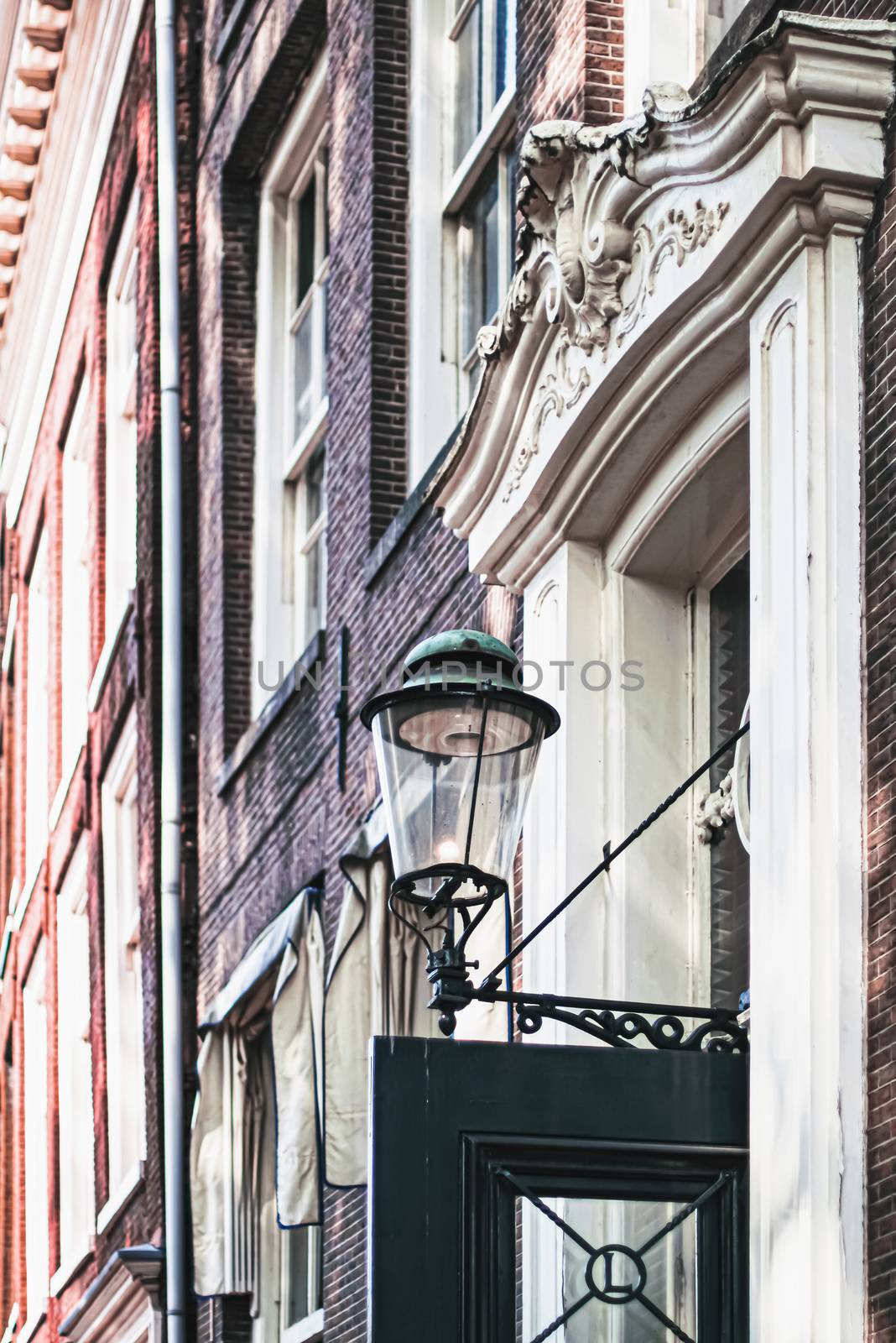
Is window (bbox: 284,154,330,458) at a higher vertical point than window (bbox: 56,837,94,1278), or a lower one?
higher

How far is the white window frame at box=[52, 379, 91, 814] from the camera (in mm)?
22438

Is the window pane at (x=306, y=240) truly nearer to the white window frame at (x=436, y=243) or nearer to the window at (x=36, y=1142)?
the white window frame at (x=436, y=243)

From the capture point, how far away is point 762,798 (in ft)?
20.8

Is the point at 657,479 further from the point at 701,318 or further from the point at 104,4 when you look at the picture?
the point at 104,4

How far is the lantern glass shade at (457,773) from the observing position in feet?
21.1

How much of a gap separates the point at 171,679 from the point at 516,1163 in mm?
9677

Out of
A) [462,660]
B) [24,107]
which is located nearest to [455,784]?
[462,660]

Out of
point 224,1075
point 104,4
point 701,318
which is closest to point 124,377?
point 104,4

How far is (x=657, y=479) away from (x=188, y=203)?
9.50 meters

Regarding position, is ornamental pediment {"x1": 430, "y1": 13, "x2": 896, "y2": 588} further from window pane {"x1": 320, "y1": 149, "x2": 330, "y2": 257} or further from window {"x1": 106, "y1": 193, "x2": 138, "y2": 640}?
window {"x1": 106, "y1": 193, "x2": 138, "y2": 640}

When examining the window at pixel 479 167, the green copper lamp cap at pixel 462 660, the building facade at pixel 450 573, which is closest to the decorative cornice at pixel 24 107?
the building facade at pixel 450 573

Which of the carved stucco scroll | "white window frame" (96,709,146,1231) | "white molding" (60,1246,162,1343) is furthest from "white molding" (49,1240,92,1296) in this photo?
the carved stucco scroll

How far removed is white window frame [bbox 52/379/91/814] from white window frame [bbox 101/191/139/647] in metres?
1.32

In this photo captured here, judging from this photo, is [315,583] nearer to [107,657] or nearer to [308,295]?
[308,295]
